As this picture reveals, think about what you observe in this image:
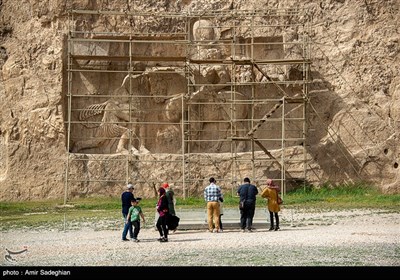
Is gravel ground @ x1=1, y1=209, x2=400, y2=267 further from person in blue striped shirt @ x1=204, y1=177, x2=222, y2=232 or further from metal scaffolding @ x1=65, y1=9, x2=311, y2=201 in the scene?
metal scaffolding @ x1=65, y1=9, x2=311, y2=201

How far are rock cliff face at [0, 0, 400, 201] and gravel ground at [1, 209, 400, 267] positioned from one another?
9.06m

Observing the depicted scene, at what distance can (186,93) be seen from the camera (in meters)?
30.2

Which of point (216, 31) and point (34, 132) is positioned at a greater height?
point (216, 31)

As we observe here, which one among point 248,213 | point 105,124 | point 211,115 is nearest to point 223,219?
point 248,213

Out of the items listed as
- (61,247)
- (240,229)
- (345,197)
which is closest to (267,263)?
(61,247)

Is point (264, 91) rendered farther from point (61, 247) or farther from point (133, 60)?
point (61, 247)

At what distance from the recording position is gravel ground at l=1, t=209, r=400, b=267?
13.2 metres

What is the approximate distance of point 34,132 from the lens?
29.7m

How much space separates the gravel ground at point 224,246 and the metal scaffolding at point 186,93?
9.32m

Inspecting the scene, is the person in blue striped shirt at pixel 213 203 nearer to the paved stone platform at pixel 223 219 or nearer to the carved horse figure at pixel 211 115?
the paved stone platform at pixel 223 219

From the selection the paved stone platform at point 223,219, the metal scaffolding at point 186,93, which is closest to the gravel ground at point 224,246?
the paved stone platform at point 223,219

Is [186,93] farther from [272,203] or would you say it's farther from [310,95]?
[272,203]

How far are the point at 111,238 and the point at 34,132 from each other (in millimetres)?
13392

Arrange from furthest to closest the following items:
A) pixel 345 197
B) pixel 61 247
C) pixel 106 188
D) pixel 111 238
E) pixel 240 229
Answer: pixel 106 188, pixel 345 197, pixel 240 229, pixel 111 238, pixel 61 247
